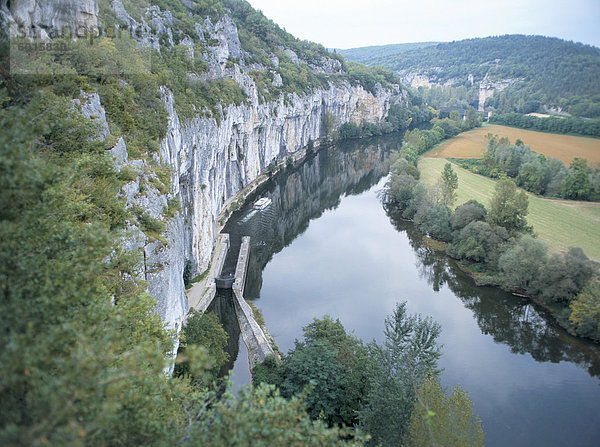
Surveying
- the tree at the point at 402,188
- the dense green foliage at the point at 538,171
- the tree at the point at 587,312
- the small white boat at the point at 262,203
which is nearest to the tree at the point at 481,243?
the tree at the point at 587,312

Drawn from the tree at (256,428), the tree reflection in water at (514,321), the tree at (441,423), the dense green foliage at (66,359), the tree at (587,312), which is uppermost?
the dense green foliage at (66,359)

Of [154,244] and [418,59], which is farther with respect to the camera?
[418,59]

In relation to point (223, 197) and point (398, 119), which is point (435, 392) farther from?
point (398, 119)

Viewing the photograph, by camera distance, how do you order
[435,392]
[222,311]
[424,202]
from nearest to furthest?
1. [435,392]
2. [222,311]
3. [424,202]

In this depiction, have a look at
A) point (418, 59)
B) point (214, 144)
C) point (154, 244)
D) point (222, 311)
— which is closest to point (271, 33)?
point (214, 144)

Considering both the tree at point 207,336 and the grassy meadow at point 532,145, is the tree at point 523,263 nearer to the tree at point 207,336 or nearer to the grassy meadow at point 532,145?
the grassy meadow at point 532,145

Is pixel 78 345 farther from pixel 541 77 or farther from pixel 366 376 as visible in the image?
pixel 541 77

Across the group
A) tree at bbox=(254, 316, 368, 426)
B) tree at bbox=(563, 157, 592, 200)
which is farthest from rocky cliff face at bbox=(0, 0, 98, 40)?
tree at bbox=(563, 157, 592, 200)
